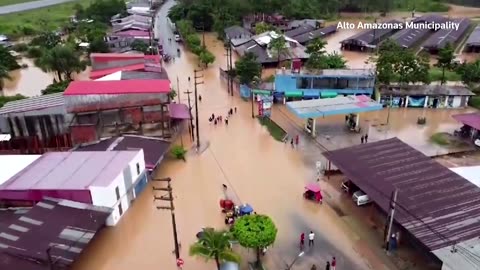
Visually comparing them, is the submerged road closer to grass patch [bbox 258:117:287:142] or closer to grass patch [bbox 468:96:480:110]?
grass patch [bbox 258:117:287:142]

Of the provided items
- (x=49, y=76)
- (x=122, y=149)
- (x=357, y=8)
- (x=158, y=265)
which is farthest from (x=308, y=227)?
(x=357, y=8)

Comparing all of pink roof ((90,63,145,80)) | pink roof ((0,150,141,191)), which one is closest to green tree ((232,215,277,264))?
pink roof ((0,150,141,191))

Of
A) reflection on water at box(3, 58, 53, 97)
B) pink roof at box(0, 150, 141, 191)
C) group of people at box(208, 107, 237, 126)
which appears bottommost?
group of people at box(208, 107, 237, 126)

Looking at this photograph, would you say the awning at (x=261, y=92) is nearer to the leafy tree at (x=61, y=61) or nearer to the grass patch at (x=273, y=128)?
the grass patch at (x=273, y=128)

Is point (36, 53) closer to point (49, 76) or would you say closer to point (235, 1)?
point (49, 76)

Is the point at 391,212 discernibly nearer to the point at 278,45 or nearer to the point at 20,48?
the point at 278,45

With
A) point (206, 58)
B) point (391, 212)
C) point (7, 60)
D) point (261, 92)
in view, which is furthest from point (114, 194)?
point (7, 60)
